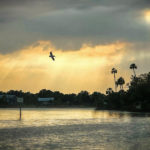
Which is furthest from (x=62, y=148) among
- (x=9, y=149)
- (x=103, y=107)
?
(x=103, y=107)

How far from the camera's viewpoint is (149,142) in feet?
115

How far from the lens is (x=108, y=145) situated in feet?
109

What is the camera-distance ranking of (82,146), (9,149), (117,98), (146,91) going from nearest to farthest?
(9,149)
(82,146)
(146,91)
(117,98)

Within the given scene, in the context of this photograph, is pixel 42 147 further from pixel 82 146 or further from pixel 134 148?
pixel 134 148

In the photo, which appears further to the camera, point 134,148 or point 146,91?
point 146,91

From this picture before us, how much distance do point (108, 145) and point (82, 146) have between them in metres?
2.45

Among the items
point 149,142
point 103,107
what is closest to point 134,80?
point 103,107

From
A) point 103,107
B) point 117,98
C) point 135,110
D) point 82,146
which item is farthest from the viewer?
point 103,107

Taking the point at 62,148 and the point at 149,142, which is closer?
the point at 62,148

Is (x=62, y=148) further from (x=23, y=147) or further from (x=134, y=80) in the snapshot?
(x=134, y=80)

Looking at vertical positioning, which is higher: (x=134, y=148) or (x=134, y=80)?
(x=134, y=80)

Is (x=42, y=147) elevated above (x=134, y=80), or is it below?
below

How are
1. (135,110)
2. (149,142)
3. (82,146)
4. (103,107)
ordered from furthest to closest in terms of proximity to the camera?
(103,107) < (135,110) < (149,142) < (82,146)

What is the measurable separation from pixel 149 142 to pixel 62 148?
28.6 feet
